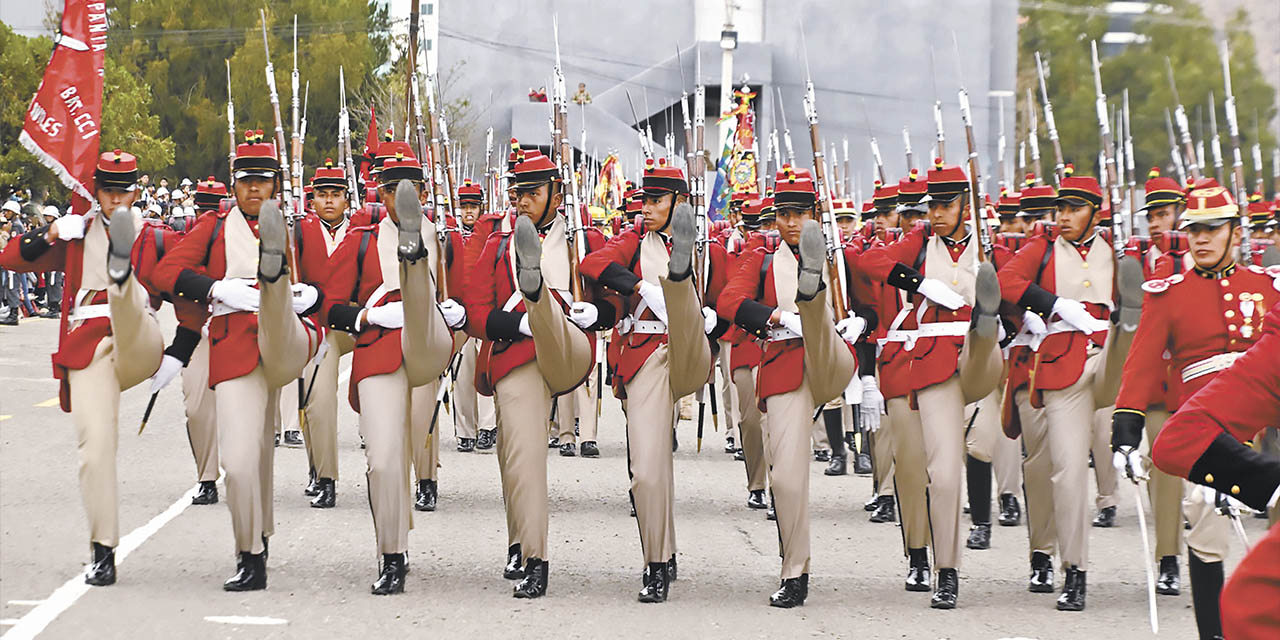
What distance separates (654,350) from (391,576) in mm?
1620

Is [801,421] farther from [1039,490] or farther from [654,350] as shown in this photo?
[1039,490]

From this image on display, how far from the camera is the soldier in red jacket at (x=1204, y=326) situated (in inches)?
275

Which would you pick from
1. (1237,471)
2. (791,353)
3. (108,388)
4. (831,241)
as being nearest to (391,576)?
(108,388)

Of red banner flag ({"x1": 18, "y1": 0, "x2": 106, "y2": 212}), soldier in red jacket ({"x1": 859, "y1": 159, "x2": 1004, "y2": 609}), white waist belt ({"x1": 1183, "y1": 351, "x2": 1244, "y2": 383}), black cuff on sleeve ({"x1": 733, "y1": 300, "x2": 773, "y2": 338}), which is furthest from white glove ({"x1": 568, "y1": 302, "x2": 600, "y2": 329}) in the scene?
white waist belt ({"x1": 1183, "y1": 351, "x2": 1244, "y2": 383})

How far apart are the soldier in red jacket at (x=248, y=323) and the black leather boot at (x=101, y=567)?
52cm

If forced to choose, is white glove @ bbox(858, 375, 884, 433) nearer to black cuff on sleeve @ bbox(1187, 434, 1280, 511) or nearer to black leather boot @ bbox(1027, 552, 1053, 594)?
black leather boot @ bbox(1027, 552, 1053, 594)

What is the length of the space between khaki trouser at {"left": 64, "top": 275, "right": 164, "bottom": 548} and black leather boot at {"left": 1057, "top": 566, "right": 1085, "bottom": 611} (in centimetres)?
434

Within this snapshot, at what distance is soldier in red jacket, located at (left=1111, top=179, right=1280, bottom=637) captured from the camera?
700 centimetres

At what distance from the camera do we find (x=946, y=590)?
8.17 meters

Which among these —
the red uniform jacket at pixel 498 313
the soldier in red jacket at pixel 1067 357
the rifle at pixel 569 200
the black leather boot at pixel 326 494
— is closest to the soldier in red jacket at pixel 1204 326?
the soldier in red jacket at pixel 1067 357

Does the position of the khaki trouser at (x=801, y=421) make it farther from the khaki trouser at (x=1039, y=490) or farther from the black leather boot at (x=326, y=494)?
the black leather boot at (x=326, y=494)

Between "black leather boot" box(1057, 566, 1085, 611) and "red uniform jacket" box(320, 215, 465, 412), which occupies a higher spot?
"red uniform jacket" box(320, 215, 465, 412)

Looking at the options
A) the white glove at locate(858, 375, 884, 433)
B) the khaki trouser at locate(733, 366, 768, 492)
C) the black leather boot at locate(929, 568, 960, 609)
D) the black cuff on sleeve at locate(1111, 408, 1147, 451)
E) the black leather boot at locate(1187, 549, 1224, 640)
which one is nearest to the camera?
the black cuff on sleeve at locate(1111, 408, 1147, 451)

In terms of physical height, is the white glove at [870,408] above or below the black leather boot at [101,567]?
above
